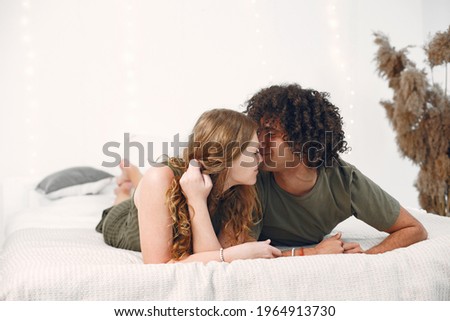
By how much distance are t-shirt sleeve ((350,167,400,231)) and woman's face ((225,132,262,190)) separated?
320 millimetres

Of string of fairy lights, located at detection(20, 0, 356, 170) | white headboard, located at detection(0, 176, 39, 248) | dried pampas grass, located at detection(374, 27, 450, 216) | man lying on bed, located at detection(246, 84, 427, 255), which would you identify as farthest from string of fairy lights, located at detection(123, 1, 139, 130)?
man lying on bed, located at detection(246, 84, 427, 255)

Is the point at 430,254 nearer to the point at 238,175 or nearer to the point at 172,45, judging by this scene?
the point at 238,175

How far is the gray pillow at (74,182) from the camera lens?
9.23 feet

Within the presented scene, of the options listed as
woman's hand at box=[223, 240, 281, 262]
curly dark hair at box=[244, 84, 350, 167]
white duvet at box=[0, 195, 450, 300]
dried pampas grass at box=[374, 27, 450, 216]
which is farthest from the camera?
dried pampas grass at box=[374, 27, 450, 216]

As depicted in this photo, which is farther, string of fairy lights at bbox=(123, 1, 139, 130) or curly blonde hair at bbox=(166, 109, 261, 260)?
string of fairy lights at bbox=(123, 1, 139, 130)

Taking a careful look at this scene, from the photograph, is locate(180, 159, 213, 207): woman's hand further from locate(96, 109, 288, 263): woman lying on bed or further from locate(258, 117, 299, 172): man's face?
locate(258, 117, 299, 172): man's face

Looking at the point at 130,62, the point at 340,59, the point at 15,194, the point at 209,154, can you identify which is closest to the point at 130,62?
the point at 130,62

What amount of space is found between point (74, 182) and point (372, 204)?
173 centimetres

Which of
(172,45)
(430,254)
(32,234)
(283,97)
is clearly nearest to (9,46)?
(172,45)

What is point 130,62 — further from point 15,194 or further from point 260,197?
point 260,197

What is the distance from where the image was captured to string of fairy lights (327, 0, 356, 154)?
9.48 feet

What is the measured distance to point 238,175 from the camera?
1.43 meters

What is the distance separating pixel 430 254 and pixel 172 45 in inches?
77.3

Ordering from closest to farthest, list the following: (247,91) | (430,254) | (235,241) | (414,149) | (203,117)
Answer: (430,254) → (203,117) → (235,241) → (414,149) → (247,91)
